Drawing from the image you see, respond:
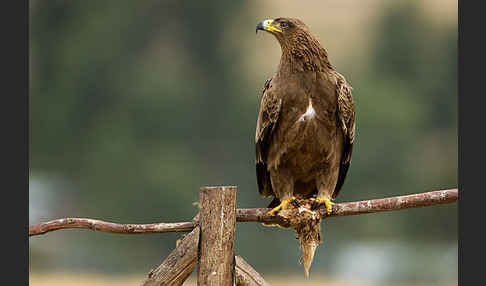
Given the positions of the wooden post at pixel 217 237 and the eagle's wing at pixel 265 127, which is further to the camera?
the eagle's wing at pixel 265 127

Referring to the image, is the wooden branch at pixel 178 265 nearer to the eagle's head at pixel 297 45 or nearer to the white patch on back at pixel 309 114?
the white patch on back at pixel 309 114

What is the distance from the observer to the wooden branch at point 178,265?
4.14 metres

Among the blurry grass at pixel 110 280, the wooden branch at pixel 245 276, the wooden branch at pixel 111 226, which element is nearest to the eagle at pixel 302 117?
the wooden branch at pixel 245 276

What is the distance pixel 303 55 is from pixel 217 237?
61.0 inches

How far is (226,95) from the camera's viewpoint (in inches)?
819

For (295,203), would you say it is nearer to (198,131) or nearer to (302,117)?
(302,117)

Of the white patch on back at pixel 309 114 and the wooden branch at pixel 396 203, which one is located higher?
the white patch on back at pixel 309 114

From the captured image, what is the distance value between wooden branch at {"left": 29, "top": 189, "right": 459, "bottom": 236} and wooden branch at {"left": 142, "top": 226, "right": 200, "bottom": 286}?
109 millimetres

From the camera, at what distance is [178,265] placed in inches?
164

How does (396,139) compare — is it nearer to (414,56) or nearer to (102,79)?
(414,56)

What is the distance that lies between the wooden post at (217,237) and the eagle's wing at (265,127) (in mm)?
925

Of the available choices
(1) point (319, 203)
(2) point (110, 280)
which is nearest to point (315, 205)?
(1) point (319, 203)

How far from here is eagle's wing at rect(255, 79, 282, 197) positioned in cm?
497

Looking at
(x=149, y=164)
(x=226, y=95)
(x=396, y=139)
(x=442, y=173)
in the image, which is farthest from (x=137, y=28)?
(x=442, y=173)
